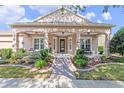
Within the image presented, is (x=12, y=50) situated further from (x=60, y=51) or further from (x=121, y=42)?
(x=121, y=42)

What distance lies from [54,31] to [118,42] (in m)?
5.70

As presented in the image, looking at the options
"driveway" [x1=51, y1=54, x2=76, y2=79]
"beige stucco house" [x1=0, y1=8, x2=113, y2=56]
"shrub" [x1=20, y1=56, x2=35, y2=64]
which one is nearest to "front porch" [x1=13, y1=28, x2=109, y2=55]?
"beige stucco house" [x1=0, y1=8, x2=113, y2=56]

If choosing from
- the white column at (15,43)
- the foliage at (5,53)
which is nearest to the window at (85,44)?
the white column at (15,43)

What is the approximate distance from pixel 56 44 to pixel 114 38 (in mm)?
5099

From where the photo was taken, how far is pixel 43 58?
504 inches

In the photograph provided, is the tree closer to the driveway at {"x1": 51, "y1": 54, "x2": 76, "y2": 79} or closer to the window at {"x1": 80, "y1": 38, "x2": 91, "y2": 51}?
the window at {"x1": 80, "y1": 38, "x2": 91, "y2": 51}

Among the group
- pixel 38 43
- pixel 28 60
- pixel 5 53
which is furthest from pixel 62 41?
pixel 28 60

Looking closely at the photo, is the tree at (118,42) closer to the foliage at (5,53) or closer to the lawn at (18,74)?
the foliage at (5,53)

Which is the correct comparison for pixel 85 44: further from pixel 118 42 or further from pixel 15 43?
pixel 15 43

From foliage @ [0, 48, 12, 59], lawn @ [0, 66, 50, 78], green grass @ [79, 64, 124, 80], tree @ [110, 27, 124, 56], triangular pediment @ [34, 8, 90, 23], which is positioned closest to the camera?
green grass @ [79, 64, 124, 80]

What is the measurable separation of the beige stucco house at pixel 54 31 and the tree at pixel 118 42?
1407mm

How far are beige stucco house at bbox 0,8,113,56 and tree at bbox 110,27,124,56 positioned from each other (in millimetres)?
1407

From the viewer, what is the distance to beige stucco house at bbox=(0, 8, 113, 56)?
15.8 meters
